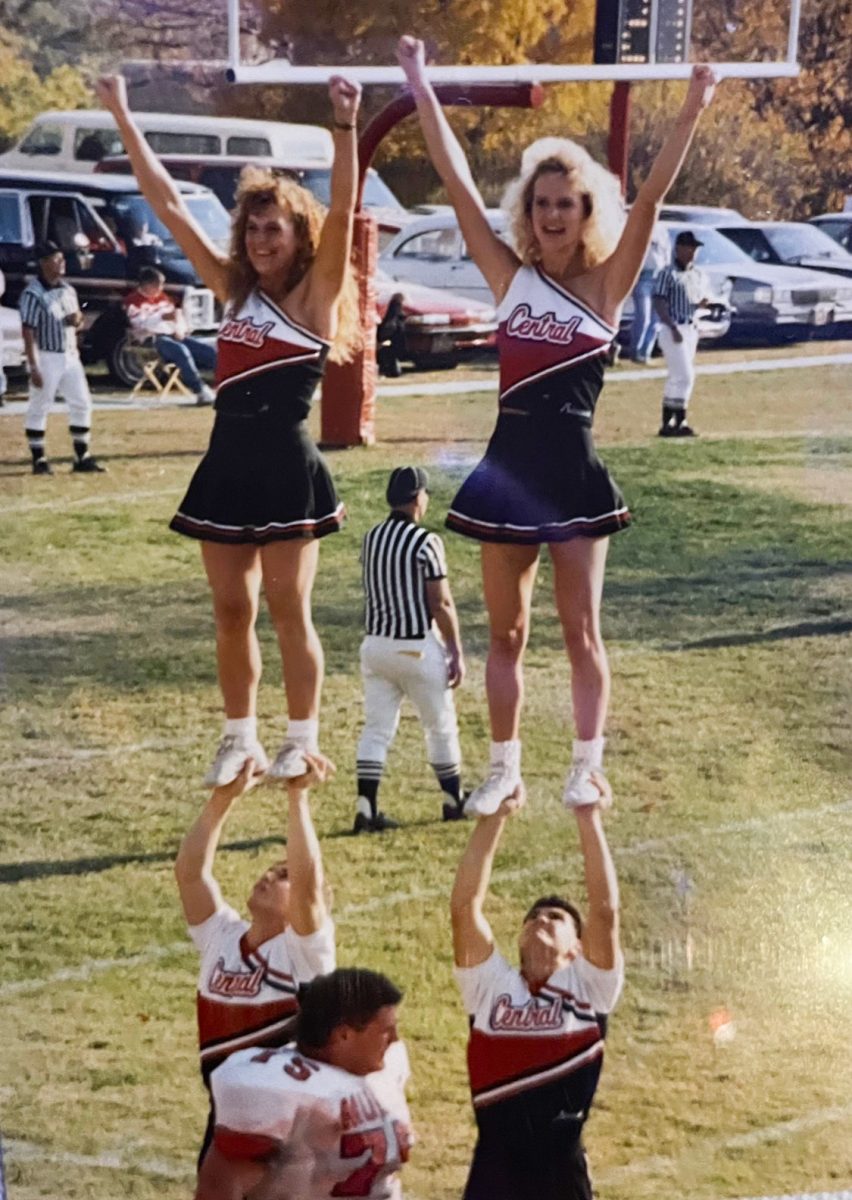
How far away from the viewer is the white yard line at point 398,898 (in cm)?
378

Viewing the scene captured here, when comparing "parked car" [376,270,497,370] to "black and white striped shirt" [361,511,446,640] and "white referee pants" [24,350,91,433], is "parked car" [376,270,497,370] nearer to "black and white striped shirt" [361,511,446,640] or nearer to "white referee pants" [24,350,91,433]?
"black and white striped shirt" [361,511,446,640]

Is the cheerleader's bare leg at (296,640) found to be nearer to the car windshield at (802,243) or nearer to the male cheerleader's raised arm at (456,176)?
the male cheerleader's raised arm at (456,176)

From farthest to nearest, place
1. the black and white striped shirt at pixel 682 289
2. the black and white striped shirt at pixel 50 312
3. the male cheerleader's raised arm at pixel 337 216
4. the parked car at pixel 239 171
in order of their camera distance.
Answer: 1. the black and white striped shirt at pixel 682 289
2. the black and white striped shirt at pixel 50 312
3. the parked car at pixel 239 171
4. the male cheerleader's raised arm at pixel 337 216

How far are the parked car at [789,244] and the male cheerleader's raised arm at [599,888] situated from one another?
1.10 m

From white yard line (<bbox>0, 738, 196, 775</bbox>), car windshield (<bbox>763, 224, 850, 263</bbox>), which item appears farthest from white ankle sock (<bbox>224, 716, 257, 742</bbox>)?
car windshield (<bbox>763, 224, 850, 263</bbox>)

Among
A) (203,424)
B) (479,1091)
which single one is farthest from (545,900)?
(203,424)

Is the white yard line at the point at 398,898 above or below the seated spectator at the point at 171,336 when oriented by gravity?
below

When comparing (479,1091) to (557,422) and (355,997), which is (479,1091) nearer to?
(355,997)

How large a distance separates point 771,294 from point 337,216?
95 centimetres

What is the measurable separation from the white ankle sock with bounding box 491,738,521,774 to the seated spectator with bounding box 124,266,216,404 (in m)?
0.85

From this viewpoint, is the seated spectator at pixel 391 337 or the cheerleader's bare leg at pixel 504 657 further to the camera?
the seated spectator at pixel 391 337

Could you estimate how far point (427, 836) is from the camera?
385cm

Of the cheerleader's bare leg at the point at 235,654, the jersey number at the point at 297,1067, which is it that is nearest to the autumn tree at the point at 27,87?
the cheerleader's bare leg at the point at 235,654

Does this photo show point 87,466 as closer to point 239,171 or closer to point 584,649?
point 239,171
